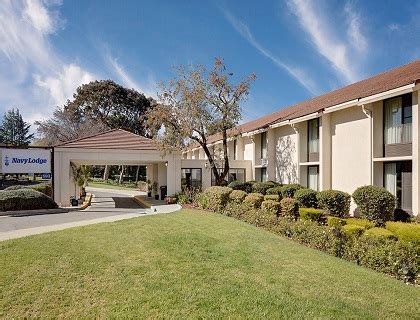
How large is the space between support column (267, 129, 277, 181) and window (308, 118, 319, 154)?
392 cm

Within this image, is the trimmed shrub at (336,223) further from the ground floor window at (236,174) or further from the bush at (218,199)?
the ground floor window at (236,174)

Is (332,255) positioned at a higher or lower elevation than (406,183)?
lower

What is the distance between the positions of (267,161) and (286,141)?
2.19 m

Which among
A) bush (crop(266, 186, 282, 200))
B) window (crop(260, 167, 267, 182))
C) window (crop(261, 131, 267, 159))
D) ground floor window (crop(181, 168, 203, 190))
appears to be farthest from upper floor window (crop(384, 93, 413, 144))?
ground floor window (crop(181, 168, 203, 190))

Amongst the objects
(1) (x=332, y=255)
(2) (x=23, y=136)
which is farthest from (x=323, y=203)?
(2) (x=23, y=136)

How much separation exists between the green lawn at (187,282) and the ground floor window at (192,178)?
1660cm

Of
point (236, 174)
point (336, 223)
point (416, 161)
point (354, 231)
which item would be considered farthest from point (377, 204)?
point (236, 174)

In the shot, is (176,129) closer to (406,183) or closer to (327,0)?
(327,0)

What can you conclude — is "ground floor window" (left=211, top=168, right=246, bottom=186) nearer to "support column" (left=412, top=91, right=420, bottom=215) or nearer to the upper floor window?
the upper floor window

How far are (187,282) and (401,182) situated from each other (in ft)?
37.0

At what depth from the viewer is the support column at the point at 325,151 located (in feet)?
57.1

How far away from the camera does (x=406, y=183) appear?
13.4 m

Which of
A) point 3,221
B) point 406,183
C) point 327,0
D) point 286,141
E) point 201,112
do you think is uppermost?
point 327,0

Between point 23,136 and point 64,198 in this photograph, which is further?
point 23,136
